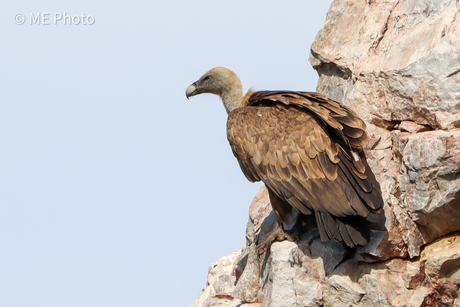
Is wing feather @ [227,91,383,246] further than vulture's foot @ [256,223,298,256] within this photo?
A: No

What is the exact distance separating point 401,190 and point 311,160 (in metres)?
1.23

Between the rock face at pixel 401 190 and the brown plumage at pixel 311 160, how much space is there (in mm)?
498

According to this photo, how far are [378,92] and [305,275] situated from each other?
2817mm

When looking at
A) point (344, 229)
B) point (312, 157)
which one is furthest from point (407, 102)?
point (344, 229)

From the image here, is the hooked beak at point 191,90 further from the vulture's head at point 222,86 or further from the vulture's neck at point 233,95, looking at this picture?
the vulture's neck at point 233,95

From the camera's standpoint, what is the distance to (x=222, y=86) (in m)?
10.4

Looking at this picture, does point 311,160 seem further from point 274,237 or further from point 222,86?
point 222,86

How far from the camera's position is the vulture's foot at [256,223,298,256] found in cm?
848

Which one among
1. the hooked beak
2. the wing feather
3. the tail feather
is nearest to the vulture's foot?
the wing feather

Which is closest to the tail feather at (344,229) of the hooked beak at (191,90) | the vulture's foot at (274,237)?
the vulture's foot at (274,237)

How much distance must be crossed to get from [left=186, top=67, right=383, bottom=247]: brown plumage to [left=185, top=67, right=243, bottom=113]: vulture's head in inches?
57.4

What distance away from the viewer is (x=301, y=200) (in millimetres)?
7910

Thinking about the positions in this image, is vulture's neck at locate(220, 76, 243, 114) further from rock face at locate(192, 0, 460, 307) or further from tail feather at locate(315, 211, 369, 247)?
tail feather at locate(315, 211, 369, 247)

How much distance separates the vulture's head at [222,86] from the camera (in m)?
10.3
